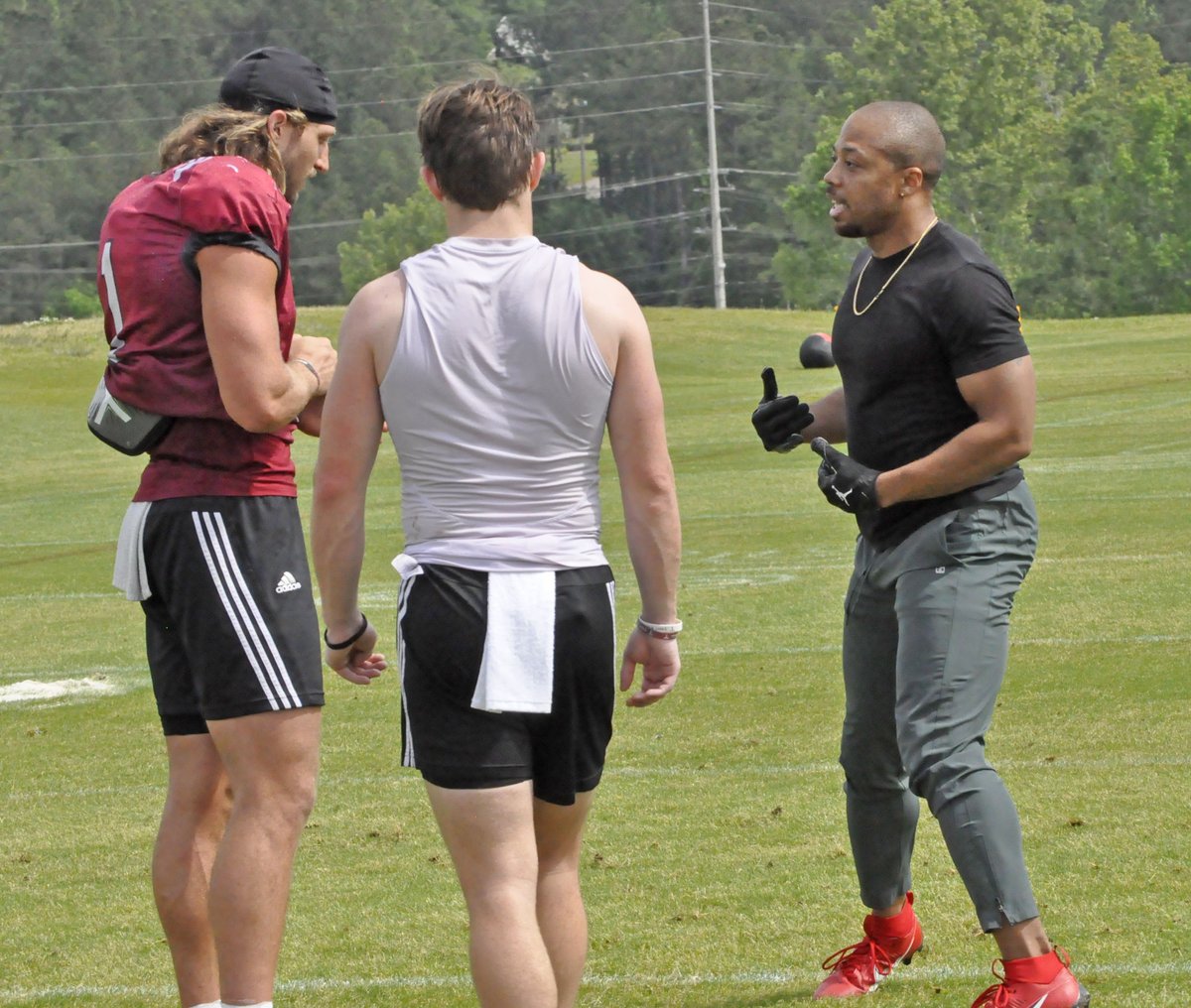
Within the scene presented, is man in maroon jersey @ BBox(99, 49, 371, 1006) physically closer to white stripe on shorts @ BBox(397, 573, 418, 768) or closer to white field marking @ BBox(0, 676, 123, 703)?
white stripe on shorts @ BBox(397, 573, 418, 768)

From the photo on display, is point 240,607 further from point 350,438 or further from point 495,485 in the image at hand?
point 495,485

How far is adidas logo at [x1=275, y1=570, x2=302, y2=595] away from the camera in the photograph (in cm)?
413

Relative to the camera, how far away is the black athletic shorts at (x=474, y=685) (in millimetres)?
3684

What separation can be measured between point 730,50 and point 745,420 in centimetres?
9613

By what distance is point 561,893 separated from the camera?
153 inches

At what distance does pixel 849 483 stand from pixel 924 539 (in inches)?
9.0

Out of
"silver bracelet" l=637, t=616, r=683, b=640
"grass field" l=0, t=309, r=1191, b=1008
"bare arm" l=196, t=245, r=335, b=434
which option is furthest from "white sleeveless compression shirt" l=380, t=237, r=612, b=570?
"grass field" l=0, t=309, r=1191, b=1008

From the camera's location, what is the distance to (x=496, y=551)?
368 centimetres

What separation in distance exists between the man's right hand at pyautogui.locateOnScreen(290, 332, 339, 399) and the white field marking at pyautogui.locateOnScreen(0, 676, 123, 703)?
6.11 metres

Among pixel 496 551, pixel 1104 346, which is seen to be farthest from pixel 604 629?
pixel 1104 346

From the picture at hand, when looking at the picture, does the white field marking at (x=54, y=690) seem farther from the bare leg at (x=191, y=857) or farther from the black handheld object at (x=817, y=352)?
the bare leg at (x=191, y=857)

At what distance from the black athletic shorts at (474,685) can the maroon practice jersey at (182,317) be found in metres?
0.60

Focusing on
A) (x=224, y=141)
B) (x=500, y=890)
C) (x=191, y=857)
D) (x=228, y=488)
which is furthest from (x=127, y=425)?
(x=500, y=890)

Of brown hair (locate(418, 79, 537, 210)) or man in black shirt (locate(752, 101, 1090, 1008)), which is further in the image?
man in black shirt (locate(752, 101, 1090, 1008))
